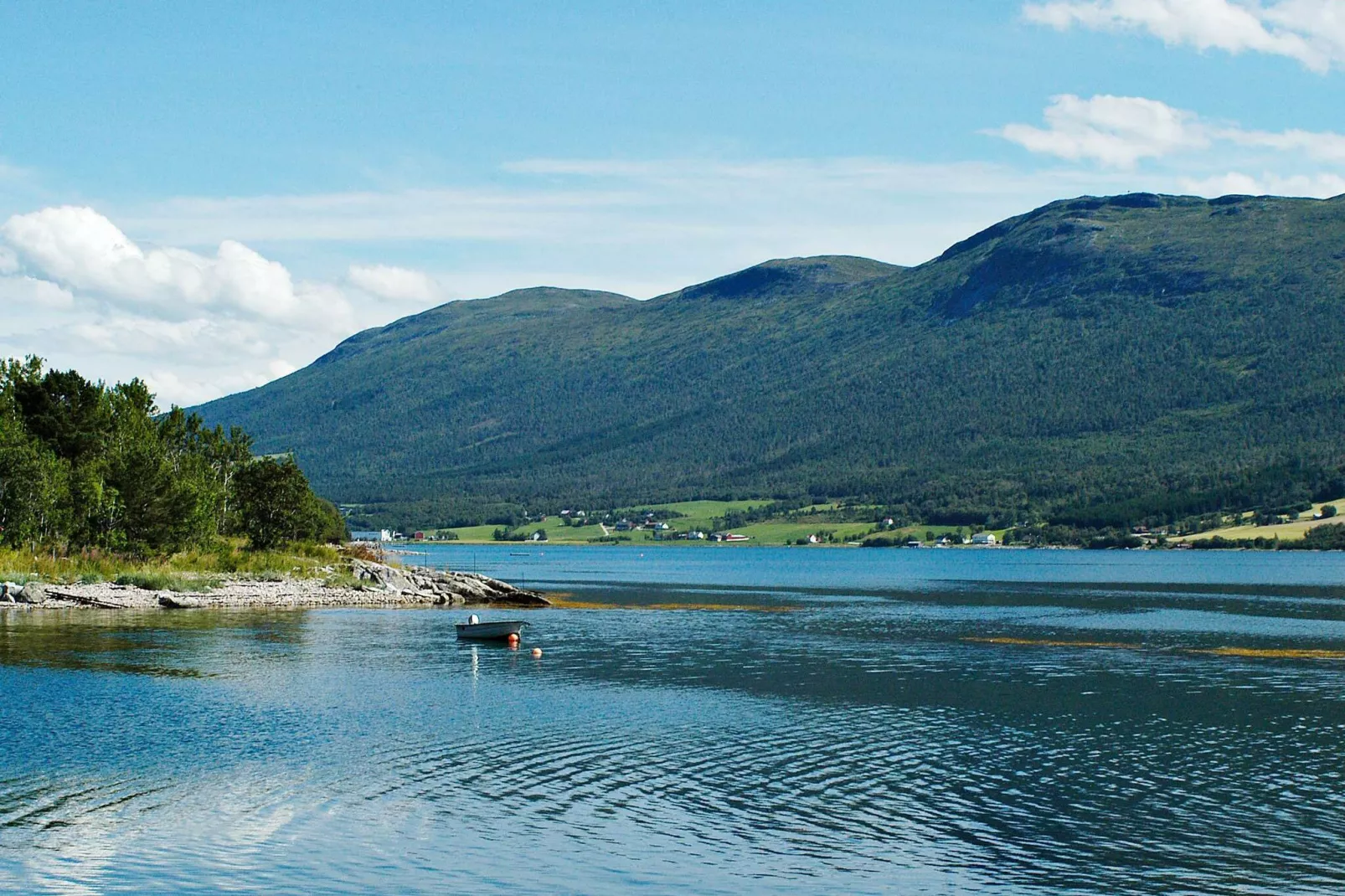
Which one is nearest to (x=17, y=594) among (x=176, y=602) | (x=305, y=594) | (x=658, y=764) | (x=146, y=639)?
(x=176, y=602)

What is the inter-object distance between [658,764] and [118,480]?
69790 millimetres

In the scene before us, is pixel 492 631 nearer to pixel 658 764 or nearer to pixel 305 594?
pixel 305 594

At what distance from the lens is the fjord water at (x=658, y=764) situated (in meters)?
26.5

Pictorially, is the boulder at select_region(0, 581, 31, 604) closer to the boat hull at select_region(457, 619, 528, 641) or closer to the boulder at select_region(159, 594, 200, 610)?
the boulder at select_region(159, 594, 200, 610)

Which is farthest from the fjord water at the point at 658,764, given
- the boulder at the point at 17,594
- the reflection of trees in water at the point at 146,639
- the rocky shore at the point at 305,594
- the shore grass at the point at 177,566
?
the shore grass at the point at 177,566

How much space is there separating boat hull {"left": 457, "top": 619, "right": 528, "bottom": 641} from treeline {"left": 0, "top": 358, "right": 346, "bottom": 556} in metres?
33.5

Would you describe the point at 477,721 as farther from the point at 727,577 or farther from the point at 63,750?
the point at 727,577

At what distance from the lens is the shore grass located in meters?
90.2

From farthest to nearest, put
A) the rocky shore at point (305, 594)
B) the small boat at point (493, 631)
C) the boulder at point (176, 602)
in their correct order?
the boulder at point (176, 602)
the rocky shore at point (305, 594)
the small boat at point (493, 631)

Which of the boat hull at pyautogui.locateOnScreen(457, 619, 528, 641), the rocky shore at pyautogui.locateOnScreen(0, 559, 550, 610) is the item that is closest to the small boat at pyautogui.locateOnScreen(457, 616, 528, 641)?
the boat hull at pyautogui.locateOnScreen(457, 619, 528, 641)

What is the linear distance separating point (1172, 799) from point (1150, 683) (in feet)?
83.4

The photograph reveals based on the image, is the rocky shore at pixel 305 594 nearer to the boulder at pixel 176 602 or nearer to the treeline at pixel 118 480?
the boulder at pixel 176 602

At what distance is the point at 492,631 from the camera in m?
72.4

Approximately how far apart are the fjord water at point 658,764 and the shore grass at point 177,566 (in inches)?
508
